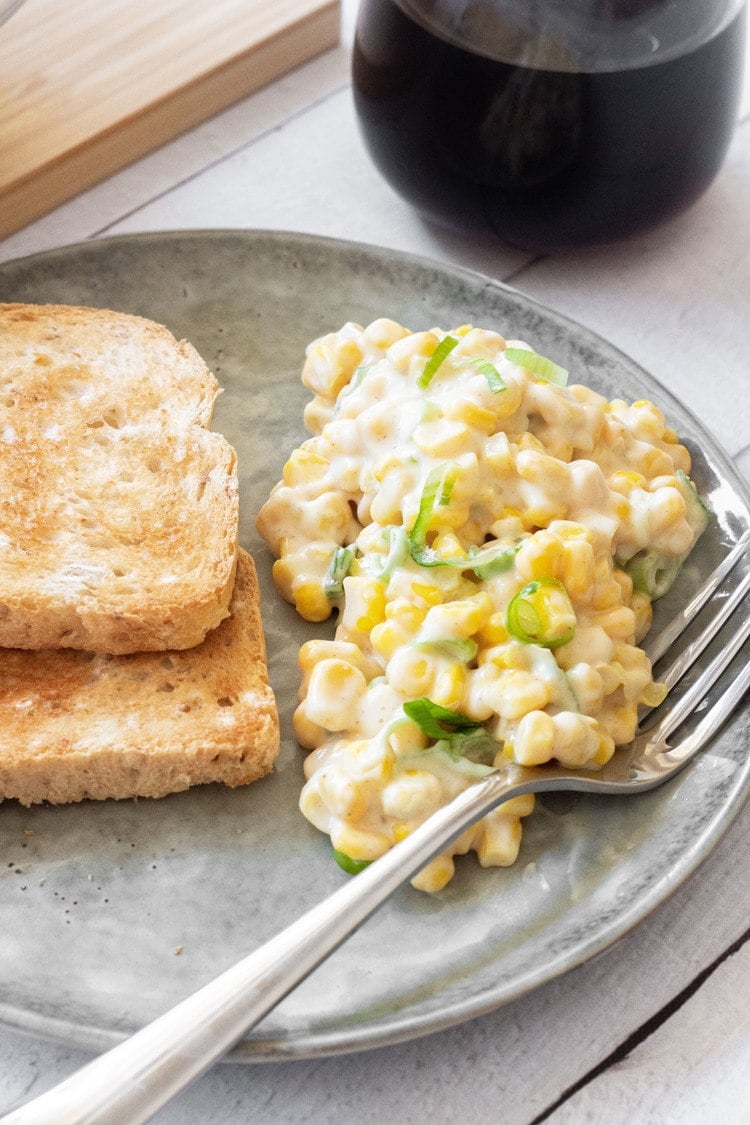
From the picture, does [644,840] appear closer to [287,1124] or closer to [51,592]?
[287,1124]

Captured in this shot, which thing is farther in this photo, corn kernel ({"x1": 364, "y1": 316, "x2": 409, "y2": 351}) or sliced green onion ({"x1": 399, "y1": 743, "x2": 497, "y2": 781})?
corn kernel ({"x1": 364, "y1": 316, "x2": 409, "y2": 351})

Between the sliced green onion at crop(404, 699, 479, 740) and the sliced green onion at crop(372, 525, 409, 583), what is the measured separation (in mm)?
216

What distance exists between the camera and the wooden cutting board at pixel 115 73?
279cm

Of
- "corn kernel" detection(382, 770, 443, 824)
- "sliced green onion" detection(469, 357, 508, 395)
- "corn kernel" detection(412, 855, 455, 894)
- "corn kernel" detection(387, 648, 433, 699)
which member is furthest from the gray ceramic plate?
"sliced green onion" detection(469, 357, 508, 395)

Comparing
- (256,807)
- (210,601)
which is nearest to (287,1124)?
(256,807)

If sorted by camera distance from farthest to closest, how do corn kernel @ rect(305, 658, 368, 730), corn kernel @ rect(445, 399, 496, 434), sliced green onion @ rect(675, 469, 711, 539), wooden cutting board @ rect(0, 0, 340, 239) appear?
wooden cutting board @ rect(0, 0, 340, 239)
sliced green onion @ rect(675, 469, 711, 539)
corn kernel @ rect(445, 399, 496, 434)
corn kernel @ rect(305, 658, 368, 730)

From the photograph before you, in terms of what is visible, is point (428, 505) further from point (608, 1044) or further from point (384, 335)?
point (608, 1044)

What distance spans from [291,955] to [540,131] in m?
1.66

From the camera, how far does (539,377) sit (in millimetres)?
2035

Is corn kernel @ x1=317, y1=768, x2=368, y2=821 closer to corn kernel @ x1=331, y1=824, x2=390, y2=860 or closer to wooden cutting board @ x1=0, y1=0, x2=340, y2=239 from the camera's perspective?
corn kernel @ x1=331, y1=824, x2=390, y2=860

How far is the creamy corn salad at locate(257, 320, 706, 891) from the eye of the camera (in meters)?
1.74

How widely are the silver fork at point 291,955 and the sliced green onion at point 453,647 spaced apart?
0.56ft

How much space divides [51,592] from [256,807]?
17.8 inches

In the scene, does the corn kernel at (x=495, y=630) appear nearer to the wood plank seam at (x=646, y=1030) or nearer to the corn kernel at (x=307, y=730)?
the corn kernel at (x=307, y=730)
